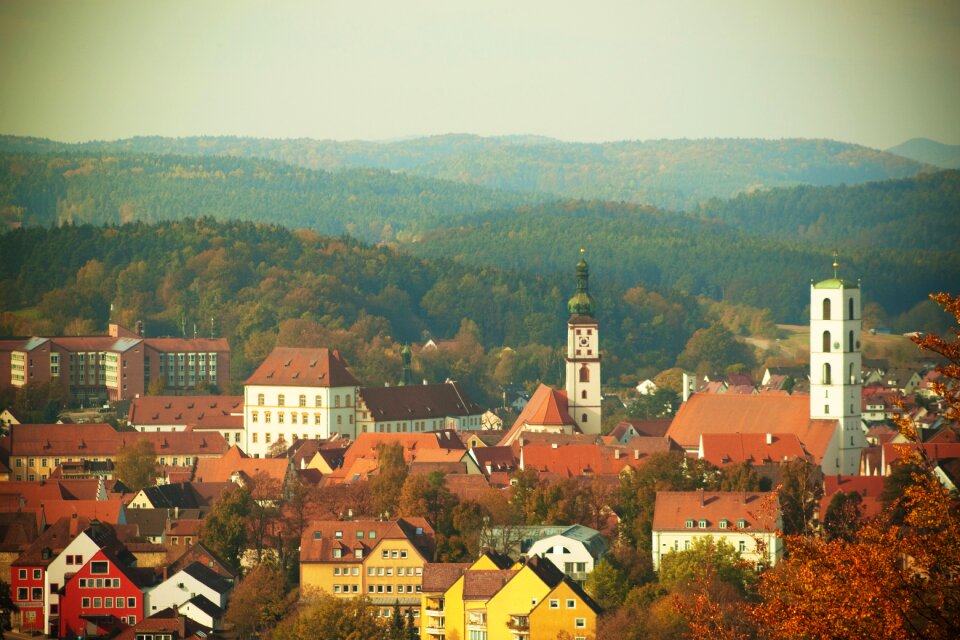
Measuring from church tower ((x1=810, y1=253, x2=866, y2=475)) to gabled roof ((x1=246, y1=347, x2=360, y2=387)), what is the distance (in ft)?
76.3

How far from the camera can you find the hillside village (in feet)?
161

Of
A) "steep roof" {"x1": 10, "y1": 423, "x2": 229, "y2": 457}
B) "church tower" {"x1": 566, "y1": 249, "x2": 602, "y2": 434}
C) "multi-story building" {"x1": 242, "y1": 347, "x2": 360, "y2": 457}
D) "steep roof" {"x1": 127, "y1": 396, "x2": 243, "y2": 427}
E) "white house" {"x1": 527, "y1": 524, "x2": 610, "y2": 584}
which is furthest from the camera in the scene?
"steep roof" {"x1": 127, "y1": 396, "x2": 243, "y2": 427}

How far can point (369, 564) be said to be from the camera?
51.4 m

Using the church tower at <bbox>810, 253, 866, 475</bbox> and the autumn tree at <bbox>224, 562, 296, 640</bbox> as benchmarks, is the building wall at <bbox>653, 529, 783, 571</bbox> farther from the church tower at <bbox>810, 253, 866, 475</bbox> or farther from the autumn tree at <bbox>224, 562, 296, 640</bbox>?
the church tower at <bbox>810, 253, 866, 475</bbox>

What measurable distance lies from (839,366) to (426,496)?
859 inches

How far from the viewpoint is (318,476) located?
225 ft

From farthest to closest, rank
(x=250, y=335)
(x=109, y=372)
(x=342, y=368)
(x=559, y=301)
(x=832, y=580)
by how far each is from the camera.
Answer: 1. (x=559, y=301)
2. (x=250, y=335)
3. (x=109, y=372)
4. (x=342, y=368)
5. (x=832, y=580)

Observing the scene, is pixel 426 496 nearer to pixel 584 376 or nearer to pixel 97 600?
pixel 97 600

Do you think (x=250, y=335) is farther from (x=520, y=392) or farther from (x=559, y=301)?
(x=559, y=301)

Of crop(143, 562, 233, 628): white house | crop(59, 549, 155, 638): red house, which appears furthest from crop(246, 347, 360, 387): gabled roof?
crop(143, 562, 233, 628): white house

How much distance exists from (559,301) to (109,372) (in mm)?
48463

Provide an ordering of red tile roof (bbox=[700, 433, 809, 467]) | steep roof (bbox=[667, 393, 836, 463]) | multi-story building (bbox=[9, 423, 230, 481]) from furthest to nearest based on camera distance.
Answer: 1. multi-story building (bbox=[9, 423, 230, 481])
2. steep roof (bbox=[667, 393, 836, 463])
3. red tile roof (bbox=[700, 433, 809, 467])

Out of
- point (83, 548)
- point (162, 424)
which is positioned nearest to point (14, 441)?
point (162, 424)

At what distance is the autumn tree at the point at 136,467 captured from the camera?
73.1m
